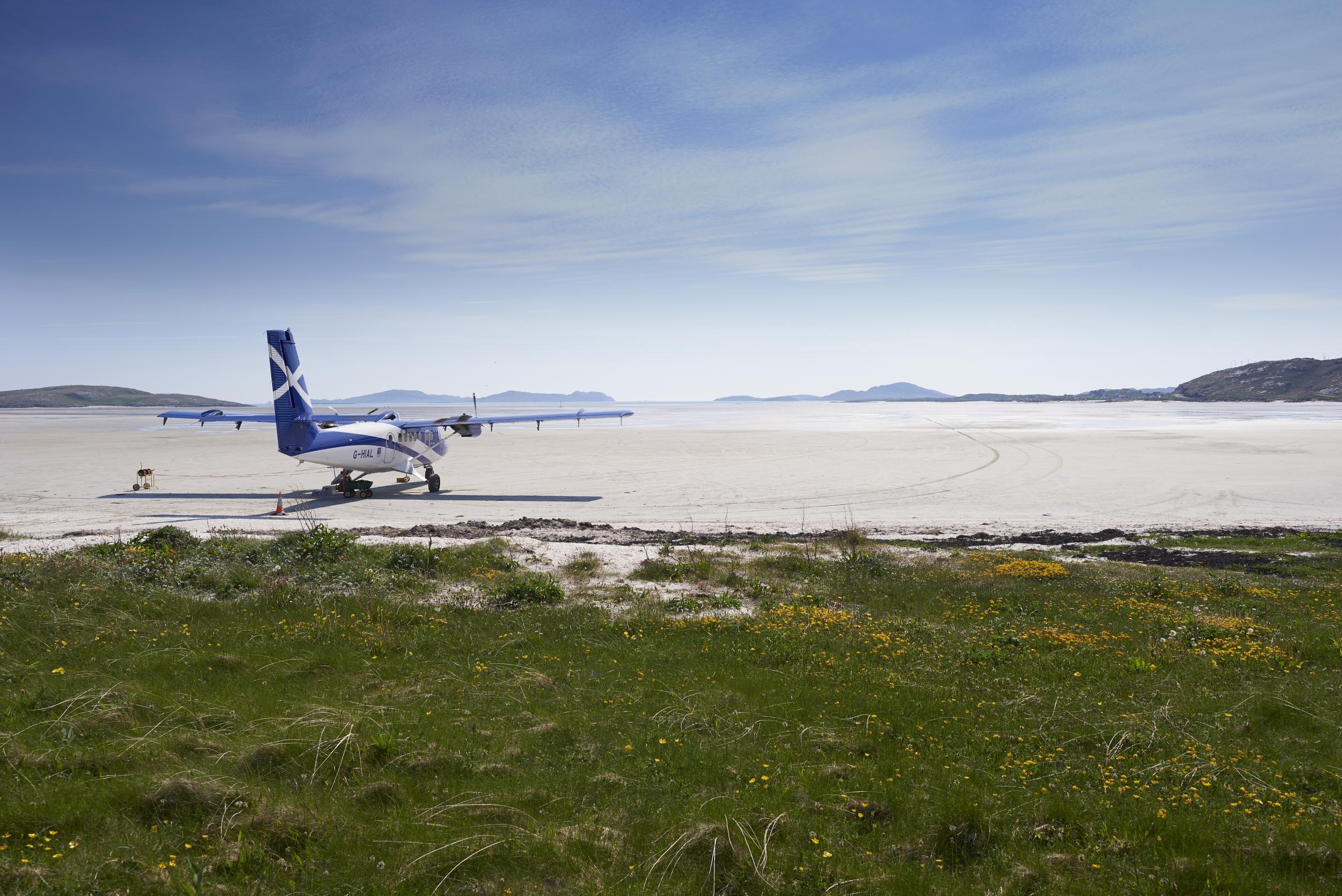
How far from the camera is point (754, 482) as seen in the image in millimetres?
40438

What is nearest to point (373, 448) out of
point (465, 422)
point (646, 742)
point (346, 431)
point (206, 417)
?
point (346, 431)

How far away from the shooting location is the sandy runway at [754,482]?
28609 mm

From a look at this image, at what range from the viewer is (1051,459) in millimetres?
50812

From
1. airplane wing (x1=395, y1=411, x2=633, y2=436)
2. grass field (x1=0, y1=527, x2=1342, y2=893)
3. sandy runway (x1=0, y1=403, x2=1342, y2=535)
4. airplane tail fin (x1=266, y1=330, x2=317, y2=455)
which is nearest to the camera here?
grass field (x1=0, y1=527, x2=1342, y2=893)

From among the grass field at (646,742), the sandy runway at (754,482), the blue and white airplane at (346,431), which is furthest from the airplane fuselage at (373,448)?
the grass field at (646,742)

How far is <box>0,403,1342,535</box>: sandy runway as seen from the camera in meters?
28.6

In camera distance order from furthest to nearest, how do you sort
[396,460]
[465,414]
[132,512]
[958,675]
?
[465,414] < [396,460] < [132,512] < [958,675]

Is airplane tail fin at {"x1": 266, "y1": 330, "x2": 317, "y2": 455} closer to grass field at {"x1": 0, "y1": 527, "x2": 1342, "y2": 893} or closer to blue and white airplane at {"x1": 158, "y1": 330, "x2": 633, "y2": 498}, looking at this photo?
blue and white airplane at {"x1": 158, "y1": 330, "x2": 633, "y2": 498}

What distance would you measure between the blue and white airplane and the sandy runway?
168cm

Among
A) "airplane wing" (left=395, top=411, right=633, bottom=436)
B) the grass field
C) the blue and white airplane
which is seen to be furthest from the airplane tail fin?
the grass field

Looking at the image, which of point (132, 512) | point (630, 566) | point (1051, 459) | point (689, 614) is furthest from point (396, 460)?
point (1051, 459)

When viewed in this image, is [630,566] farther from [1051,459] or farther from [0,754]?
[1051,459]

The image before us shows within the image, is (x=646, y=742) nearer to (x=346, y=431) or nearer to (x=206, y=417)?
(x=346, y=431)

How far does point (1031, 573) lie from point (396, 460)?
29017mm
